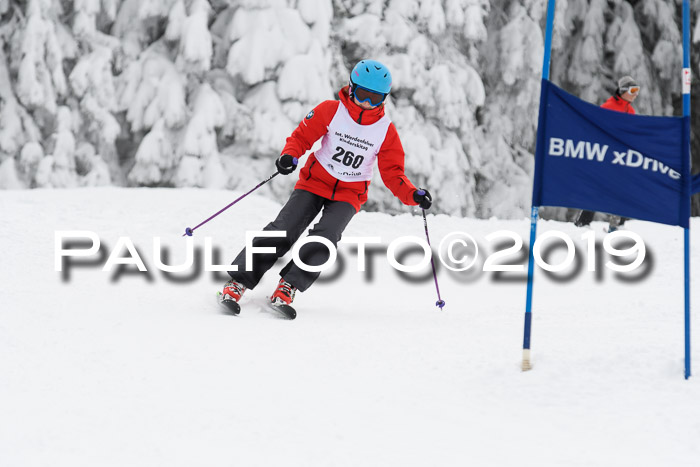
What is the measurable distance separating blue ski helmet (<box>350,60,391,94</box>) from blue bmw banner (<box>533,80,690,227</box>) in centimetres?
159

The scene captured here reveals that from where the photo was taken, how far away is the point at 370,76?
4707 mm

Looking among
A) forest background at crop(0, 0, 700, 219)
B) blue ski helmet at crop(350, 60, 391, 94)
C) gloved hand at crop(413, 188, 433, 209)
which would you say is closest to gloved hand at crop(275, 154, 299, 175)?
blue ski helmet at crop(350, 60, 391, 94)

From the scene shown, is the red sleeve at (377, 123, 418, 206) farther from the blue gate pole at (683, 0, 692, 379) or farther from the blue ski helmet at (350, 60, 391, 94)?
the blue gate pole at (683, 0, 692, 379)

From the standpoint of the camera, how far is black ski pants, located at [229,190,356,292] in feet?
15.8

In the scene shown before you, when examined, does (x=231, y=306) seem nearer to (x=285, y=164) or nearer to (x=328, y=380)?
(x=285, y=164)

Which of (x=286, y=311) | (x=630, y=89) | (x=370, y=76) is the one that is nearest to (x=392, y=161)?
(x=370, y=76)

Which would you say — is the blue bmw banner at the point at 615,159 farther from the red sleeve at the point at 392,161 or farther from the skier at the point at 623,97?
the skier at the point at 623,97

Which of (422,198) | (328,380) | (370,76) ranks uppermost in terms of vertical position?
(370,76)

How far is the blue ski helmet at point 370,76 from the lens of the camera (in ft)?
15.4

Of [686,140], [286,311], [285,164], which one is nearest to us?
[686,140]

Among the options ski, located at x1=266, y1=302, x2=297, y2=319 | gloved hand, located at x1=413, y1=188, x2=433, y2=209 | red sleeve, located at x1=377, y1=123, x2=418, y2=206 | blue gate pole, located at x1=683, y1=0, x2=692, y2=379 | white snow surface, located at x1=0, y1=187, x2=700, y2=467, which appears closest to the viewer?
white snow surface, located at x1=0, y1=187, x2=700, y2=467

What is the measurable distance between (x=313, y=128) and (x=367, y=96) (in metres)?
0.44

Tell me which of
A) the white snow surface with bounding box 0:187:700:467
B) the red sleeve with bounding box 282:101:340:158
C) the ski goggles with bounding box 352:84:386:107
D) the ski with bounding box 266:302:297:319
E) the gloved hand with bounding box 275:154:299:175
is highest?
the ski goggles with bounding box 352:84:386:107

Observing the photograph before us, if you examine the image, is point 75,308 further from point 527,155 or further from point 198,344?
point 527,155
